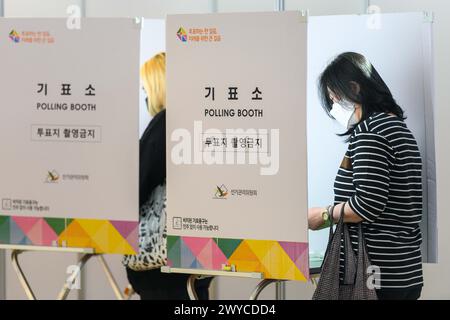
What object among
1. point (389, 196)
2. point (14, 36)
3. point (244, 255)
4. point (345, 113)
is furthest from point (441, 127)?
point (14, 36)

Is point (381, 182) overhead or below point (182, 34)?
below

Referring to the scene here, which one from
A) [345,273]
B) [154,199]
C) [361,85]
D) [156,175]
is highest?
[361,85]

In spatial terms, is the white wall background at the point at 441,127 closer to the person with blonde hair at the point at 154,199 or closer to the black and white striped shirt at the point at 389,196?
the black and white striped shirt at the point at 389,196

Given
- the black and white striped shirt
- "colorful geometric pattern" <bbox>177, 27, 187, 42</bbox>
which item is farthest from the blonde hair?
the black and white striped shirt

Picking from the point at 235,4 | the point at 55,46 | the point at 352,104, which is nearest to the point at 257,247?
the point at 352,104

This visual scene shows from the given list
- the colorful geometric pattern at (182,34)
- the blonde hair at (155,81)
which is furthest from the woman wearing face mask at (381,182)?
the blonde hair at (155,81)

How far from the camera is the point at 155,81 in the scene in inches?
149

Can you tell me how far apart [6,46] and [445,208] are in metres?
2.45

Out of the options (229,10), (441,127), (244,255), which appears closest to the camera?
(244,255)

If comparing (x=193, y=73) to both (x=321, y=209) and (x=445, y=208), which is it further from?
(x=445, y=208)

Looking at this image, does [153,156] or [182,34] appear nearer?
[182,34]

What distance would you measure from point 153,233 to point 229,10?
5.27 ft

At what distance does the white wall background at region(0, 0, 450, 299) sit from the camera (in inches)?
169

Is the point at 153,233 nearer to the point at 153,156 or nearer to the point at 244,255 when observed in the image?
the point at 153,156
